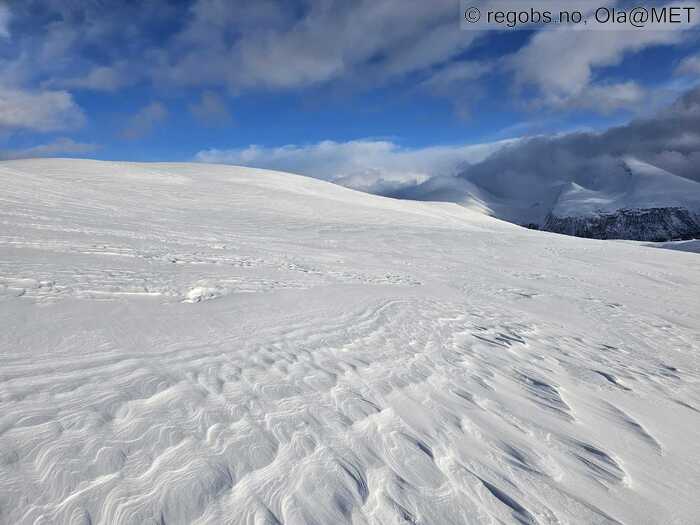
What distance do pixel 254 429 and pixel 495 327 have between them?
4642 mm

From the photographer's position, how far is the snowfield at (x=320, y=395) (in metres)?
2.50

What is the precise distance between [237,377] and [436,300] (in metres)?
4.88

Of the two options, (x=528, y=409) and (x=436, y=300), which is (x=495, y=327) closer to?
(x=436, y=300)

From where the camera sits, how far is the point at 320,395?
3668 mm

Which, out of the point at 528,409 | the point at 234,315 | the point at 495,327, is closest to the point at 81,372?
the point at 234,315

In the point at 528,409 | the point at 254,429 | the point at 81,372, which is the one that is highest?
the point at 81,372

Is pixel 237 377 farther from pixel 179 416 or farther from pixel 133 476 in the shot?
pixel 133 476

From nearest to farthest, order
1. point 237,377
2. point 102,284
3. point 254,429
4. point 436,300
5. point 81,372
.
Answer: point 254,429 < point 81,372 < point 237,377 < point 102,284 < point 436,300

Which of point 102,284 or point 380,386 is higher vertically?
point 102,284

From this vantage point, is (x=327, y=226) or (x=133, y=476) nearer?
(x=133, y=476)

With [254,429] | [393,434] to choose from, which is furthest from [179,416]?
[393,434]

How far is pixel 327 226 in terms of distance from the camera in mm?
18438

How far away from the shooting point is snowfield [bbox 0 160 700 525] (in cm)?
250

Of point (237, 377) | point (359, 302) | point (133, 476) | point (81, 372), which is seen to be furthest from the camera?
point (359, 302)
